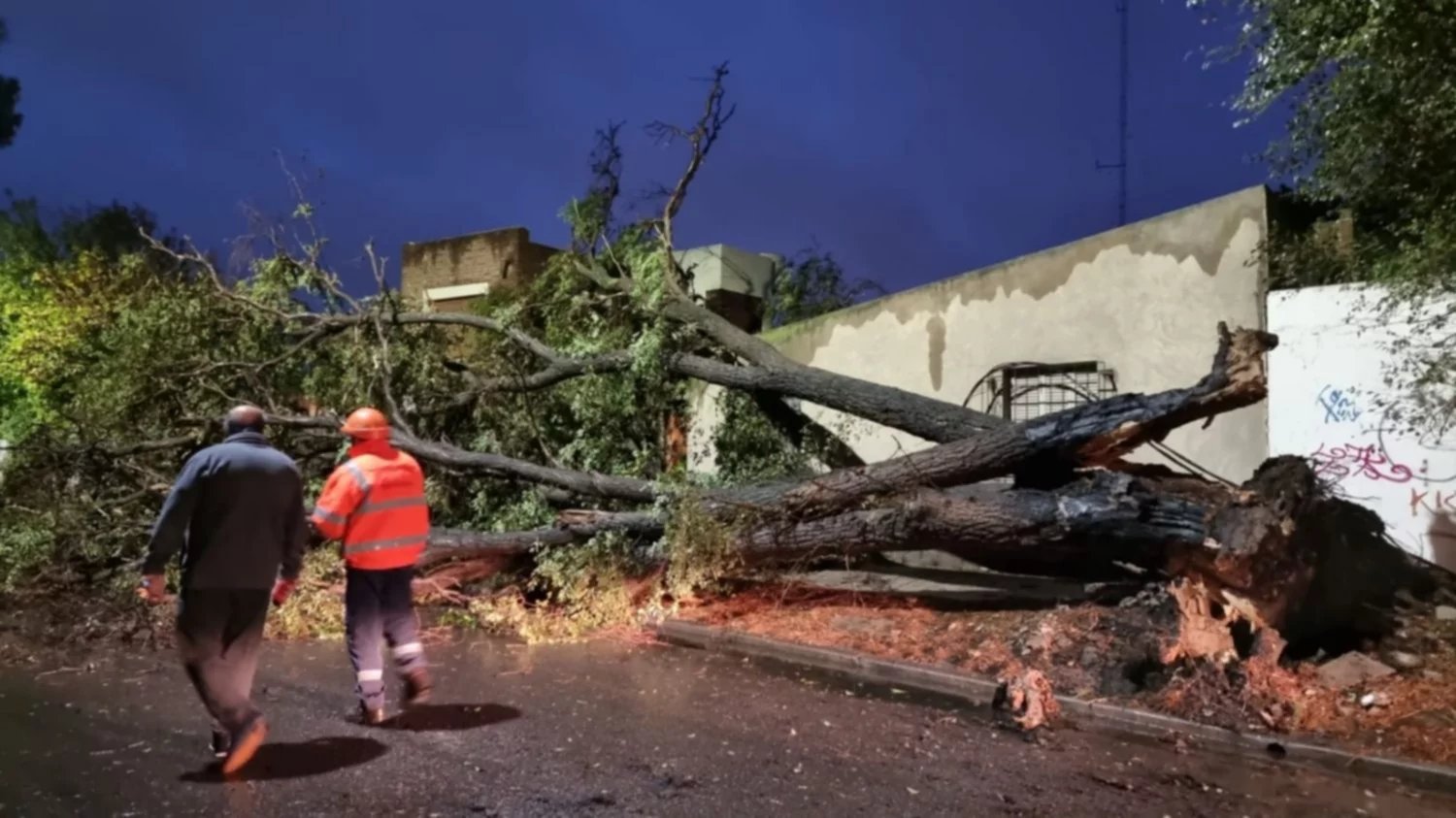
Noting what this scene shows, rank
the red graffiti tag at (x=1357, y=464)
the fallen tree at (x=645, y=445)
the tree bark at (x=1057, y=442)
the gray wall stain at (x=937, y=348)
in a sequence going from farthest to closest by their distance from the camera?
the gray wall stain at (x=937, y=348), the red graffiti tag at (x=1357, y=464), the tree bark at (x=1057, y=442), the fallen tree at (x=645, y=445)

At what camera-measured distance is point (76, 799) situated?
4.01 metres

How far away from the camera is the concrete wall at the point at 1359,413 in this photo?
699 centimetres

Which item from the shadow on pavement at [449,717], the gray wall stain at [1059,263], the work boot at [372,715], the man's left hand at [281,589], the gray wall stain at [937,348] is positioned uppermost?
the gray wall stain at [1059,263]

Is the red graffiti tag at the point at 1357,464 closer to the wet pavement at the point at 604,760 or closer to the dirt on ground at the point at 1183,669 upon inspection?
the dirt on ground at the point at 1183,669

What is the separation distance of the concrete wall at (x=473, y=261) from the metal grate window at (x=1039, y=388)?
850 cm

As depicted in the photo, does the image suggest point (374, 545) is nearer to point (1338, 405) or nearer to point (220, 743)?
point (220, 743)

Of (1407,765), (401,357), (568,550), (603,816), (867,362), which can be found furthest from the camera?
(867,362)

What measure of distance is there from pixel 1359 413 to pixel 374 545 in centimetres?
680

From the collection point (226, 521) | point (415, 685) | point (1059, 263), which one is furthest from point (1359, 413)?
point (226, 521)

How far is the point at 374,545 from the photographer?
195 inches

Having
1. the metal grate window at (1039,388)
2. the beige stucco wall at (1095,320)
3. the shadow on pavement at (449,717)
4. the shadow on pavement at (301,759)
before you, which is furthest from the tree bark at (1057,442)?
the shadow on pavement at (301,759)

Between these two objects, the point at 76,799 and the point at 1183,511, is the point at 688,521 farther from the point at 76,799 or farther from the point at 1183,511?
the point at 76,799

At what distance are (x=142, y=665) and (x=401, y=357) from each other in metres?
4.54

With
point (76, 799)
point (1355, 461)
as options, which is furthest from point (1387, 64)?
point (76, 799)
